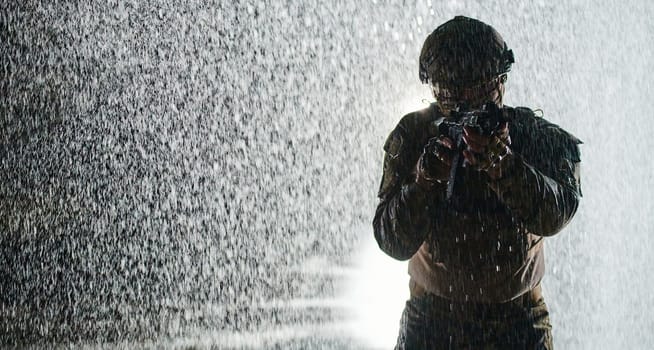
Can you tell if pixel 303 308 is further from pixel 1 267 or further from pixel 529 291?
pixel 529 291

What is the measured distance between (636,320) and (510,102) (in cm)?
198

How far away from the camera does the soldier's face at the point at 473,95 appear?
1.70m

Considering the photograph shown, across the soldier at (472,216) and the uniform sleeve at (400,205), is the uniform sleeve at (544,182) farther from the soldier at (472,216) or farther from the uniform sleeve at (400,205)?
the uniform sleeve at (400,205)

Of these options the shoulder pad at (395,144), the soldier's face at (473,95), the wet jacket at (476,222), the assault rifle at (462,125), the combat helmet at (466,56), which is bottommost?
the wet jacket at (476,222)

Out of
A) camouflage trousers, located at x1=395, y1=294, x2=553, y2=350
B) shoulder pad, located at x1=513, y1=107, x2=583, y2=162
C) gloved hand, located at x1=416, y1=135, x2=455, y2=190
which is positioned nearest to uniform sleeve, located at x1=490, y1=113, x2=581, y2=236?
shoulder pad, located at x1=513, y1=107, x2=583, y2=162

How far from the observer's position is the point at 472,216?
1729mm

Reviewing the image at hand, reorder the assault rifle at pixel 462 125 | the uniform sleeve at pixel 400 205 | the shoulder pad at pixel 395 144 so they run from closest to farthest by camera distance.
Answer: the assault rifle at pixel 462 125, the uniform sleeve at pixel 400 205, the shoulder pad at pixel 395 144

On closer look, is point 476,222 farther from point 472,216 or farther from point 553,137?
point 553,137

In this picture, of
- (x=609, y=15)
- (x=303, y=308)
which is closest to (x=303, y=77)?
(x=303, y=308)

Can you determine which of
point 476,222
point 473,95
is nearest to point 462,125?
point 473,95

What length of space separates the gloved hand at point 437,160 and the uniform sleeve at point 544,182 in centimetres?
12

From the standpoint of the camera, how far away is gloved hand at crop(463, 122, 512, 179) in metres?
1.50

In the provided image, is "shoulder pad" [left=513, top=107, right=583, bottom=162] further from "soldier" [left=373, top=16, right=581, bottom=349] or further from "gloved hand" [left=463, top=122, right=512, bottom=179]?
"gloved hand" [left=463, top=122, right=512, bottom=179]

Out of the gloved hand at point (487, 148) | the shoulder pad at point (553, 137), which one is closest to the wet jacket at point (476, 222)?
the shoulder pad at point (553, 137)
